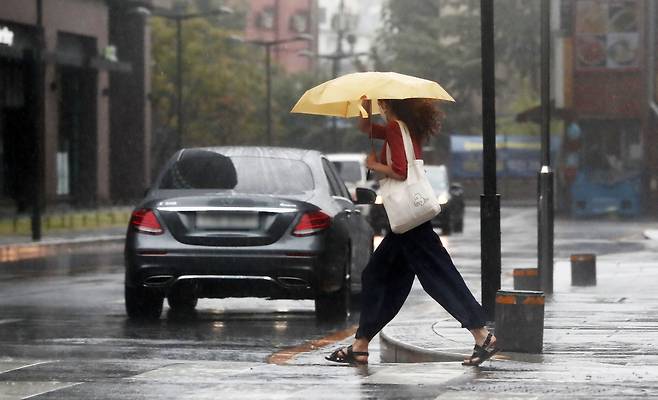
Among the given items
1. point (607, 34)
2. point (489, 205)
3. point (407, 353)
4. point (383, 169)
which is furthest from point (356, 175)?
point (383, 169)

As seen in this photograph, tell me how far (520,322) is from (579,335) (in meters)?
1.36

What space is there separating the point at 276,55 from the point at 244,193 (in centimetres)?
10589

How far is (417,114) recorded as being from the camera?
1096 cm

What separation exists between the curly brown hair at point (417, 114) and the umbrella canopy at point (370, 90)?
0.31 ft

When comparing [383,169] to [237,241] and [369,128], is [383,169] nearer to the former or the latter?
[369,128]

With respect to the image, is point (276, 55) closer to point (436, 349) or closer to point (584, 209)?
point (584, 209)

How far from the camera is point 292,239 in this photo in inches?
562

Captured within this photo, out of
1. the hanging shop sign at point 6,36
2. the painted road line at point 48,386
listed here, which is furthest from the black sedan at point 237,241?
the hanging shop sign at point 6,36

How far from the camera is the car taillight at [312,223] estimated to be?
46.9ft

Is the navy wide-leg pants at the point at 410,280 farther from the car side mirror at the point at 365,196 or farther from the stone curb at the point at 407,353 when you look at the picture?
the car side mirror at the point at 365,196

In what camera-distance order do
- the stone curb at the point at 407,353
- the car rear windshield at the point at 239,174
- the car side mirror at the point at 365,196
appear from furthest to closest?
the car side mirror at the point at 365,196 → the car rear windshield at the point at 239,174 → the stone curb at the point at 407,353

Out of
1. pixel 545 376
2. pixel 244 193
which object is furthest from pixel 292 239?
pixel 545 376

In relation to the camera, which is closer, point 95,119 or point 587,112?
point 587,112

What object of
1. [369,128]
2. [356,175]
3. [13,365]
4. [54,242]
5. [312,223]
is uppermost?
[369,128]
